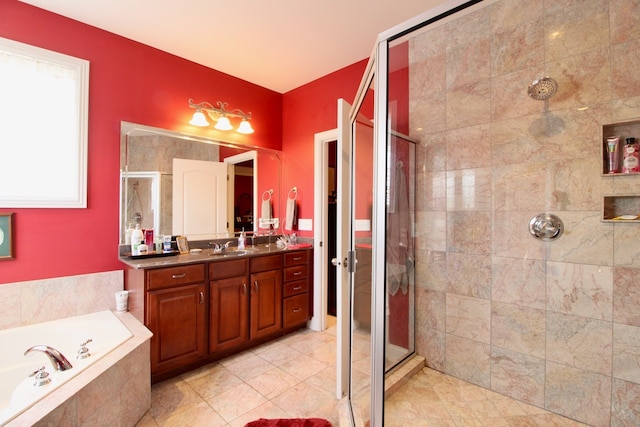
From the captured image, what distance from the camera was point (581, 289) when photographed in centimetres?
148

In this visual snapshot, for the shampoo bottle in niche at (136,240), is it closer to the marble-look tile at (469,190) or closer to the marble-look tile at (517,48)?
the marble-look tile at (469,190)

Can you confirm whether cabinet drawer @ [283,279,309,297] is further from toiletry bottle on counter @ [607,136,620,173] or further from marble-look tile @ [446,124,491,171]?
toiletry bottle on counter @ [607,136,620,173]

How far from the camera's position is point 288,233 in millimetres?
3344

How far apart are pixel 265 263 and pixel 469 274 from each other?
5.48 feet

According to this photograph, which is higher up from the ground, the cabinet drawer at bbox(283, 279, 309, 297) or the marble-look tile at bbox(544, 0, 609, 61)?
the marble-look tile at bbox(544, 0, 609, 61)

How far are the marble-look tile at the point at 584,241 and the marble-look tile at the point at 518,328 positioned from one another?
1.11 ft

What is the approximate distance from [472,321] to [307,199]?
6.38 ft

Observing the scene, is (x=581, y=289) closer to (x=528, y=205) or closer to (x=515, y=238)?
(x=515, y=238)

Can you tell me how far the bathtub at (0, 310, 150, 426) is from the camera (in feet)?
3.78

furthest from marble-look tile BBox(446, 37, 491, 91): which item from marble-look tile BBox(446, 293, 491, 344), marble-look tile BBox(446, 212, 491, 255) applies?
marble-look tile BBox(446, 293, 491, 344)

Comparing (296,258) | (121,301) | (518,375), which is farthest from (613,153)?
(121,301)

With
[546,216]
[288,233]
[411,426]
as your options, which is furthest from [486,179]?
[288,233]

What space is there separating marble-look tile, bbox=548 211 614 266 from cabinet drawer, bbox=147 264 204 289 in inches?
89.5

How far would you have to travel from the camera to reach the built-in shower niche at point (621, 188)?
4.42 ft
